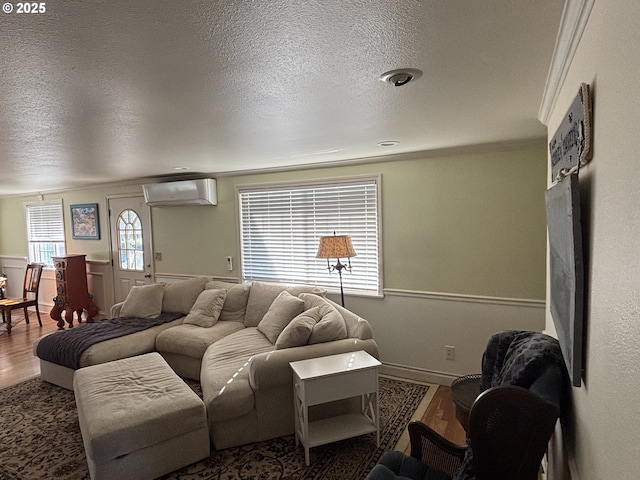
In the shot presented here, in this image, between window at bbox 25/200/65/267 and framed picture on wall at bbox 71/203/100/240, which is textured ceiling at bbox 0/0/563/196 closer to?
framed picture on wall at bbox 71/203/100/240

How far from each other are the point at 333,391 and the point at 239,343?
1.30 meters

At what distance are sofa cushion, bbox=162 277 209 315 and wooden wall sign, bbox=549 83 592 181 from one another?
13.1 ft

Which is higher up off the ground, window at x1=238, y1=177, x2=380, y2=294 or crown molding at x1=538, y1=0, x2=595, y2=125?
crown molding at x1=538, y1=0, x2=595, y2=125

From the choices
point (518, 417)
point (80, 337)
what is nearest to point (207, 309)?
point (80, 337)

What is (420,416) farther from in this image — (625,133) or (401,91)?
(625,133)

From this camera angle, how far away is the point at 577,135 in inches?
44.6

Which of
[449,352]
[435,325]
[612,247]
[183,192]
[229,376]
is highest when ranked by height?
[183,192]

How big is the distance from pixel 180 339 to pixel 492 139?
339cm

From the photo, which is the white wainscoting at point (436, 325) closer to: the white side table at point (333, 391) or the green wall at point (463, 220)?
the green wall at point (463, 220)

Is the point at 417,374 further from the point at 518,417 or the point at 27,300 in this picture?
the point at 27,300

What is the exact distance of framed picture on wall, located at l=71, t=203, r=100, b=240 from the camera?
19.3 feet

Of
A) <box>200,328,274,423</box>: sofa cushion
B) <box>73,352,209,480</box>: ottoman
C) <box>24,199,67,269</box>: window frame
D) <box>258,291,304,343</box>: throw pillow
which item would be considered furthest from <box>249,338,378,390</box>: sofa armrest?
<box>24,199,67,269</box>: window frame

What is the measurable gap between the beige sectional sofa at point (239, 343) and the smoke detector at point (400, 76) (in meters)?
Result: 1.88

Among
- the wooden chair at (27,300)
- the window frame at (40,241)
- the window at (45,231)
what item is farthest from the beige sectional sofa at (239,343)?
the window at (45,231)
